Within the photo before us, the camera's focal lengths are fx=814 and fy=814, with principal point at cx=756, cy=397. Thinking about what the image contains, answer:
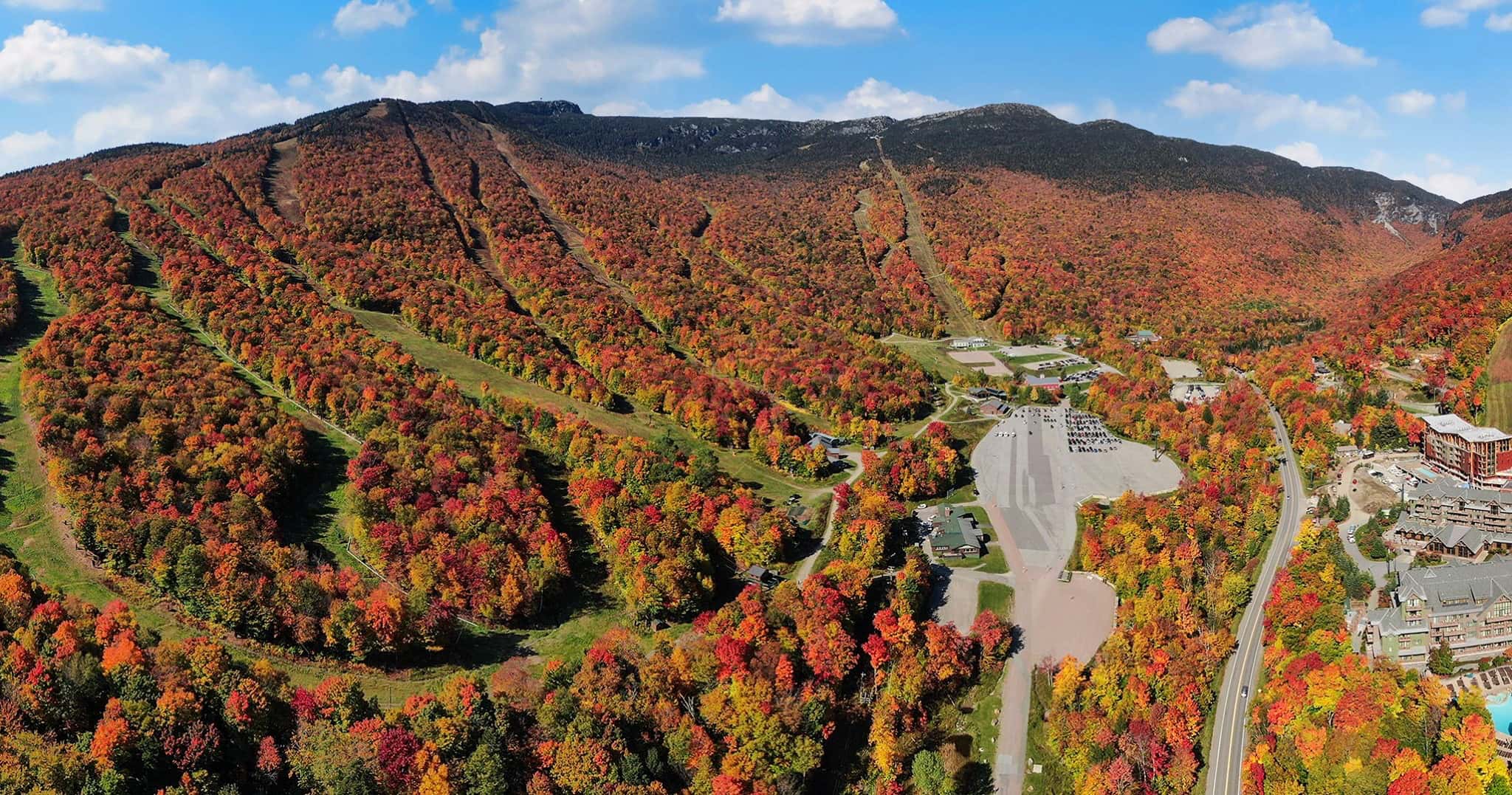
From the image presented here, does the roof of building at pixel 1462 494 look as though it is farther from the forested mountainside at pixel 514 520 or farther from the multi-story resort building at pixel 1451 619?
the multi-story resort building at pixel 1451 619

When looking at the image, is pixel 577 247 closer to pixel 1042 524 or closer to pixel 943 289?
pixel 943 289

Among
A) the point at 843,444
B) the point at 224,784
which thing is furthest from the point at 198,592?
the point at 843,444

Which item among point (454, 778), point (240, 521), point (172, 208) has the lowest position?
point (454, 778)

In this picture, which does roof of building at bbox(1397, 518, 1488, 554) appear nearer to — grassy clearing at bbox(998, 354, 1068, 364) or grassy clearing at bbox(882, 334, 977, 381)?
grassy clearing at bbox(882, 334, 977, 381)

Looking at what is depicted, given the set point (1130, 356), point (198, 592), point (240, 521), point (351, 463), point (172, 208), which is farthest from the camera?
point (172, 208)

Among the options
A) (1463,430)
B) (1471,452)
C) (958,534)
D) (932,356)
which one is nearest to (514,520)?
(958,534)

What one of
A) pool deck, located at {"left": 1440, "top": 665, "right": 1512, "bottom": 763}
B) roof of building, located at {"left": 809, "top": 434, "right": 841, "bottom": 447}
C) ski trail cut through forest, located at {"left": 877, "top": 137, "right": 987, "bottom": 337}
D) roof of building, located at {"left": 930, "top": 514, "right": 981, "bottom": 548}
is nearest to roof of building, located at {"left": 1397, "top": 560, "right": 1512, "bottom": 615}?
pool deck, located at {"left": 1440, "top": 665, "right": 1512, "bottom": 763}

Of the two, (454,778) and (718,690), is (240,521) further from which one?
(718,690)
